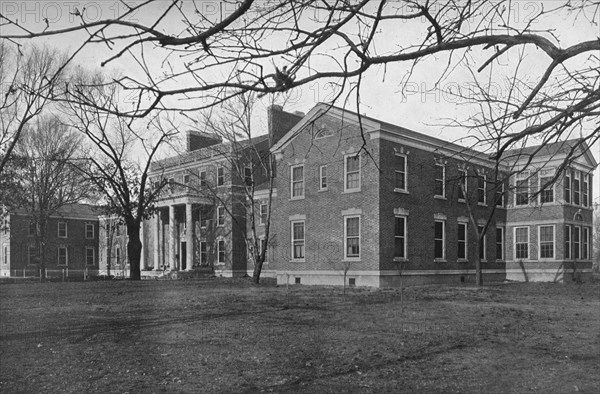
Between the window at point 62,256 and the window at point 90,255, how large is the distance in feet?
7.47

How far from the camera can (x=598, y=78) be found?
568cm

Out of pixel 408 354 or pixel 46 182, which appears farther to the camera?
pixel 46 182

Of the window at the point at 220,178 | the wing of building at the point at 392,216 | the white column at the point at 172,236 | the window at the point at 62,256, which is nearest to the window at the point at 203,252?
the white column at the point at 172,236

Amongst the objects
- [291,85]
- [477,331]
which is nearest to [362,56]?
[291,85]

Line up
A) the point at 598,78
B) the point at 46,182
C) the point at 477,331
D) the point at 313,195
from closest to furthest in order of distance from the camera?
1. the point at 598,78
2. the point at 477,331
3. the point at 313,195
4. the point at 46,182

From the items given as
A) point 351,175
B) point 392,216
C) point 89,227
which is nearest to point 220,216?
point 351,175

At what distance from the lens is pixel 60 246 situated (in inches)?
2389

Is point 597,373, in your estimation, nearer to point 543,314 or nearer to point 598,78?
point 598,78

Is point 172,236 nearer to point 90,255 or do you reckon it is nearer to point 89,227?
point 90,255

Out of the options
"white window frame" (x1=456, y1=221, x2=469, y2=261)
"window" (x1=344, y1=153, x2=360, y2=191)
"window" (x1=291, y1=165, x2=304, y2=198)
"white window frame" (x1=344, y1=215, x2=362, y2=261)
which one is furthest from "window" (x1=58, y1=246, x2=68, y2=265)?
"white window frame" (x1=456, y1=221, x2=469, y2=261)

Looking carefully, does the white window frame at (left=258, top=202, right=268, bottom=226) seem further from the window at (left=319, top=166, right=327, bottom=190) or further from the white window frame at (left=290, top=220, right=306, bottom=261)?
the window at (left=319, top=166, right=327, bottom=190)

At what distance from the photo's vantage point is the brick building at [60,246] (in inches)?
2212

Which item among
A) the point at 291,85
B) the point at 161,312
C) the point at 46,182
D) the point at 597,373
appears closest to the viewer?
the point at 291,85

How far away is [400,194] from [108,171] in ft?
54.0
